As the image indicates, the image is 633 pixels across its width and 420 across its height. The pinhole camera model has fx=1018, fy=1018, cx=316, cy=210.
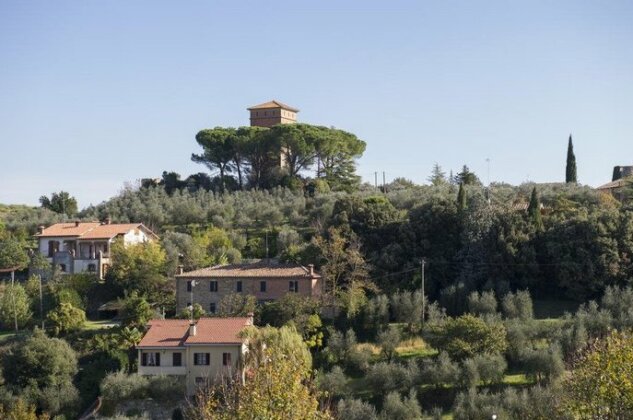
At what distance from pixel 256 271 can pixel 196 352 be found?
26.3ft

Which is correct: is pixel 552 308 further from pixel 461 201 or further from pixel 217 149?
pixel 217 149

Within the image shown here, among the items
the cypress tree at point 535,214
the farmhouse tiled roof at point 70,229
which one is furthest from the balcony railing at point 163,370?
the cypress tree at point 535,214

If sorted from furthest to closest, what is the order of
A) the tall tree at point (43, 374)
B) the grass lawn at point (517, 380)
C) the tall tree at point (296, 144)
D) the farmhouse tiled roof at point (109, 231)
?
the tall tree at point (296, 144)
the farmhouse tiled roof at point (109, 231)
the tall tree at point (43, 374)
the grass lawn at point (517, 380)

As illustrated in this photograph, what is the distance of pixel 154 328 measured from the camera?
157ft

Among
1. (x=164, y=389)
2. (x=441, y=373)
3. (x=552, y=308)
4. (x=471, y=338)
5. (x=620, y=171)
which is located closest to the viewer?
(x=441, y=373)

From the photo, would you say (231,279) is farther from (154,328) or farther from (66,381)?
(66,381)

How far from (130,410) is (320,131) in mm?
43316

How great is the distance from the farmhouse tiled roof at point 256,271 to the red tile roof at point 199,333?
16.9ft

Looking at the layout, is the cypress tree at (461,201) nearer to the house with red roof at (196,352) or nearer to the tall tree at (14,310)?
the house with red roof at (196,352)

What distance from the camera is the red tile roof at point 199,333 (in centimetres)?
4616

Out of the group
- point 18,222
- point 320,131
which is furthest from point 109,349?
point 320,131

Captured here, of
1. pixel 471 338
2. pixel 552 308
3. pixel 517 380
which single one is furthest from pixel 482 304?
pixel 517 380

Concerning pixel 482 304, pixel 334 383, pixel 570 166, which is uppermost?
pixel 570 166

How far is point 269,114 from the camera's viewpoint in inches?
3745
